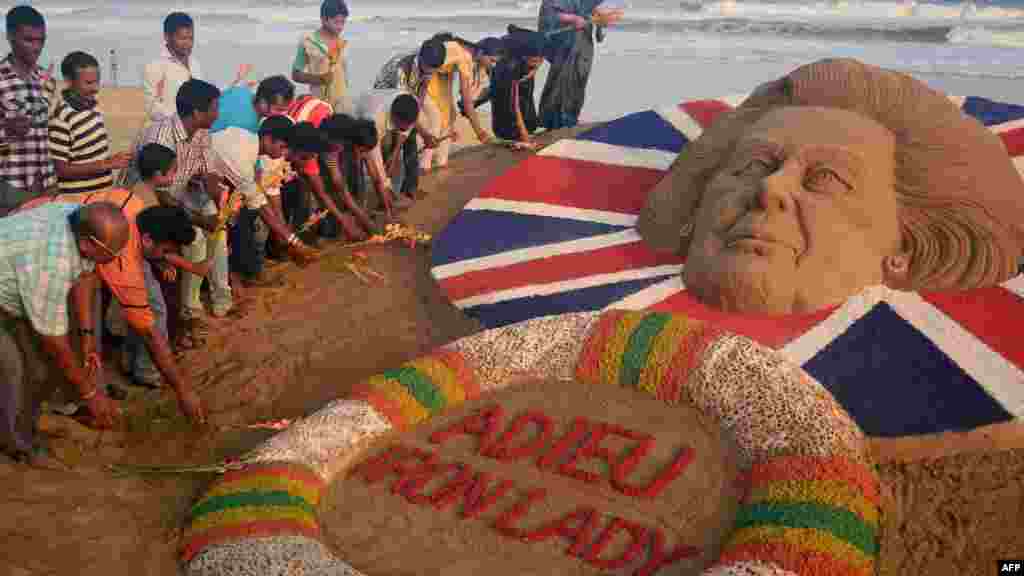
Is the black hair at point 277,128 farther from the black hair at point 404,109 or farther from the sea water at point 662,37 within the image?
the sea water at point 662,37

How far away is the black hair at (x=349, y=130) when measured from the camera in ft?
19.8

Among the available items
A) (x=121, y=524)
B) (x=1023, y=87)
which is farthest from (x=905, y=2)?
(x=121, y=524)

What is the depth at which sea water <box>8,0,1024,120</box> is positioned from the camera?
16625 mm

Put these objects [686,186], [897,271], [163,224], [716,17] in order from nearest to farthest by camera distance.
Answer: [163,224]
[897,271]
[686,186]
[716,17]

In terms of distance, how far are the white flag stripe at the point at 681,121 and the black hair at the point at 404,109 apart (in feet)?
5.57

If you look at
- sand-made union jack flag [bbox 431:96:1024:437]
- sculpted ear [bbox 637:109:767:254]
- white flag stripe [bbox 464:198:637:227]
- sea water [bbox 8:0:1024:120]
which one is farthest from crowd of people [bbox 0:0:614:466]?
sea water [bbox 8:0:1024:120]

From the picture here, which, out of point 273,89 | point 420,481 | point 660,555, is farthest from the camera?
point 273,89

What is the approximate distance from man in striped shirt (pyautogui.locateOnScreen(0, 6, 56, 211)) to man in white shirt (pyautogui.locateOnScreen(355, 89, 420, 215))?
2046mm

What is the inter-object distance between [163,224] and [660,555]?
7.77 feet

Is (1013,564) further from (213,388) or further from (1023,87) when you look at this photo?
(1023,87)

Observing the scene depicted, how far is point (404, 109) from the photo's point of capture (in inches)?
260

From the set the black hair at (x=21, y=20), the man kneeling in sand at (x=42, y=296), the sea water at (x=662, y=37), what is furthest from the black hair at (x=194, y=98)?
the sea water at (x=662, y=37)

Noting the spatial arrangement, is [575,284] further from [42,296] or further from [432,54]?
[432,54]

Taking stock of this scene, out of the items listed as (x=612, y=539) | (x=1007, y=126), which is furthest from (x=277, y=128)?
(x=1007, y=126)
